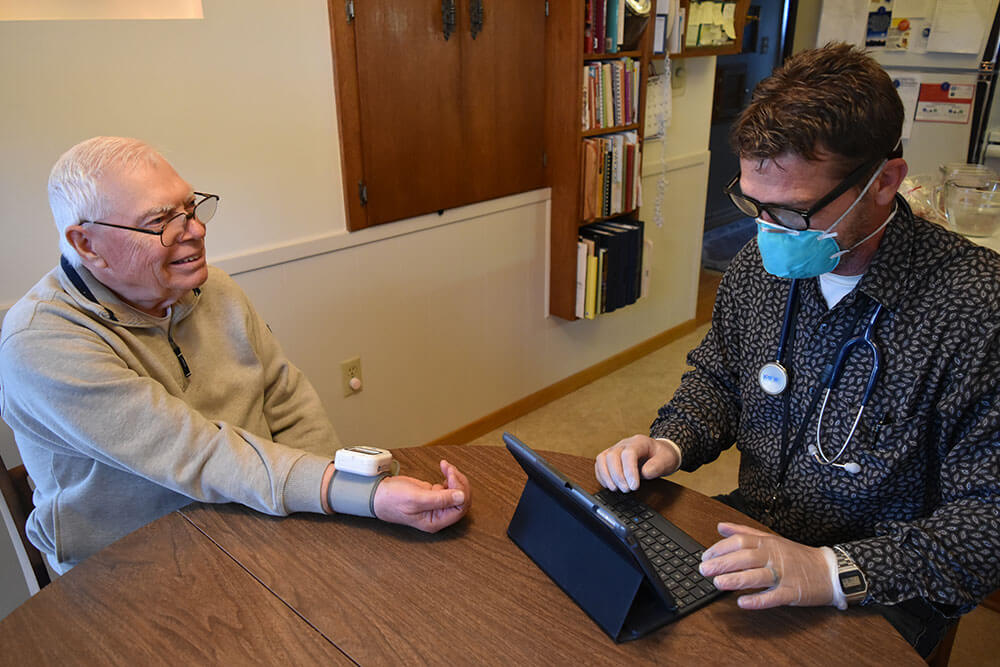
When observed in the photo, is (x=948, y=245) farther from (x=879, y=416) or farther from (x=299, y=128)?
(x=299, y=128)

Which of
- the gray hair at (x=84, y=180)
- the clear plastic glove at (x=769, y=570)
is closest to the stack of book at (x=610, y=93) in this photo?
the gray hair at (x=84, y=180)

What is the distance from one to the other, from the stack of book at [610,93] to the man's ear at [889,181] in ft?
5.62

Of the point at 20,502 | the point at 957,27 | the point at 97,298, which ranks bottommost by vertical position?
the point at 20,502

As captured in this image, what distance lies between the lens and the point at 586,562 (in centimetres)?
100

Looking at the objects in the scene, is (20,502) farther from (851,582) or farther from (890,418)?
(890,418)

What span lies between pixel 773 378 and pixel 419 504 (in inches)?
25.9

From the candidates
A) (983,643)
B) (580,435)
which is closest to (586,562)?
(983,643)

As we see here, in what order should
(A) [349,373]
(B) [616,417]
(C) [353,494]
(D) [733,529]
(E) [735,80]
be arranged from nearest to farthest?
1. (D) [733,529]
2. (C) [353,494]
3. (A) [349,373]
4. (B) [616,417]
5. (E) [735,80]

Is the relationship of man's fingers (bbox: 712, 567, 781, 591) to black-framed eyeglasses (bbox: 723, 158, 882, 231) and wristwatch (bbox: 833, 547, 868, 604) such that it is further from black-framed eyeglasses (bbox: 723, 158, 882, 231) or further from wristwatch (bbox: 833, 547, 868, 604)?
black-framed eyeglasses (bbox: 723, 158, 882, 231)

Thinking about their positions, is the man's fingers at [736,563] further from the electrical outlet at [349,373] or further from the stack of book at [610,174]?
the stack of book at [610,174]

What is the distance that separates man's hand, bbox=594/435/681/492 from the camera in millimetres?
1207

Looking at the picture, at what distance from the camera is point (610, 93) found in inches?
110

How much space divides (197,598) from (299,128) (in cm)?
146

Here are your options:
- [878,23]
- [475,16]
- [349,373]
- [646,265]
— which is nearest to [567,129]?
[475,16]
